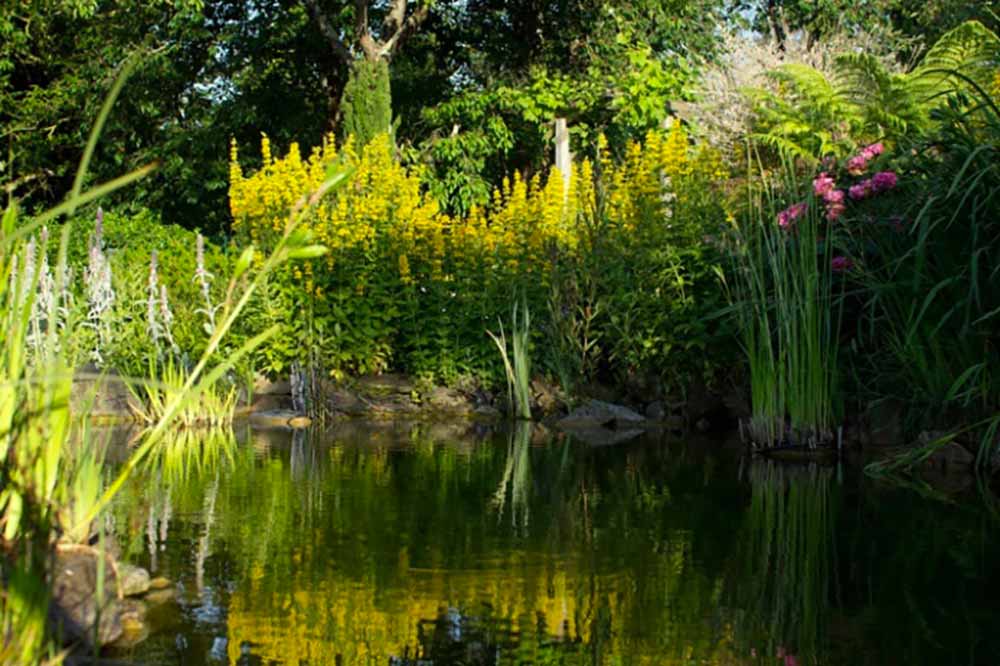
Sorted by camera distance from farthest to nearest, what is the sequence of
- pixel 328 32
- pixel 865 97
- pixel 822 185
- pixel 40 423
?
pixel 328 32 → pixel 865 97 → pixel 822 185 → pixel 40 423

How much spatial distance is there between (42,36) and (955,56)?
12623mm

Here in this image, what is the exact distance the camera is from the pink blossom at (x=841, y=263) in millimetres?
7168

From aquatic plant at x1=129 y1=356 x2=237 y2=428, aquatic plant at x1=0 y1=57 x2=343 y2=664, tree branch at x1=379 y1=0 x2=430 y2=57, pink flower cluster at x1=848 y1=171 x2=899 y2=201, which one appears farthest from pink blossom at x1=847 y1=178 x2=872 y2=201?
tree branch at x1=379 y1=0 x2=430 y2=57

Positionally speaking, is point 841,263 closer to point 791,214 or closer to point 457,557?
point 791,214

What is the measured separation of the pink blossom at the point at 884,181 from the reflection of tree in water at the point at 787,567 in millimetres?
1894

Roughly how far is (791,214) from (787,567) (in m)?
3.32

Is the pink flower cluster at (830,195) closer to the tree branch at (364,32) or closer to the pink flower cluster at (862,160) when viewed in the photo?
the pink flower cluster at (862,160)

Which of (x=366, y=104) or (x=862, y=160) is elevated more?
(x=366, y=104)

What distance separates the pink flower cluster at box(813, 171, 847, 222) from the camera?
7.27 m

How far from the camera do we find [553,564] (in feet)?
13.5

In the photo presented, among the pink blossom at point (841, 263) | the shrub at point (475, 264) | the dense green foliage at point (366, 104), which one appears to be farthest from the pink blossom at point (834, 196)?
the dense green foliage at point (366, 104)

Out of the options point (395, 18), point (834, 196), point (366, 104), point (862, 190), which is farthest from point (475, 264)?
point (395, 18)

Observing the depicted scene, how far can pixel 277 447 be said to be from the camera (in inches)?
288

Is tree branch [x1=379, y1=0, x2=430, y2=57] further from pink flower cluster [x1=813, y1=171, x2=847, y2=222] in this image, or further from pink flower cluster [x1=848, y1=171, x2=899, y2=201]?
pink flower cluster [x1=848, y1=171, x2=899, y2=201]
